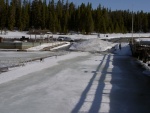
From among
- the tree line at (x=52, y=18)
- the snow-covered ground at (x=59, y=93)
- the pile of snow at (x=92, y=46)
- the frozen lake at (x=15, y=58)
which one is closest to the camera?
the snow-covered ground at (x=59, y=93)

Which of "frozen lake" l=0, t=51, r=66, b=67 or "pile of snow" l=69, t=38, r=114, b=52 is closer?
"frozen lake" l=0, t=51, r=66, b=67

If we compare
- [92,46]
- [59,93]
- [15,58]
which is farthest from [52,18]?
[59,93]

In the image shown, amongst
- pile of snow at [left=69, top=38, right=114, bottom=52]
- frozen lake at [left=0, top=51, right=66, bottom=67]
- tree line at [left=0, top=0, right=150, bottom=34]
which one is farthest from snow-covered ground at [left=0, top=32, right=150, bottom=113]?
tree line at [left=0, top=0, right=150, bottom=34]

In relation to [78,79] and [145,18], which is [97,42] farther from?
[145,18]

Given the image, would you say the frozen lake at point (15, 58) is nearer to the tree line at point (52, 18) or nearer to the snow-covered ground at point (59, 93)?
the snow-covered ground at point (59, 93)

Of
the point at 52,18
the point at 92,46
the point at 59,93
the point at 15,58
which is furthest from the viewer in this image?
the point at 52,18

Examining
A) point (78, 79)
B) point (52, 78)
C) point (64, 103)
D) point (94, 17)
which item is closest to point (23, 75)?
point (52, 78)

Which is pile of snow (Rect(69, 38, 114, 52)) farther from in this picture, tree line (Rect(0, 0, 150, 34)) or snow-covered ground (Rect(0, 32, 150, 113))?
tree line (Rect(0, 0, 150, 34))

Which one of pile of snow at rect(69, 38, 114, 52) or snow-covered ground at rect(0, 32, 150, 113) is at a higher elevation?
snow-covered ground at rect(0, 32, 150, 113)

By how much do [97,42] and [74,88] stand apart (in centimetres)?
4102

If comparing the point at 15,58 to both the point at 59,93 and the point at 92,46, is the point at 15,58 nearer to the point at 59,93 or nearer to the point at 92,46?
the point at 59,93

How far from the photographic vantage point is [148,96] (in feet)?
39.1

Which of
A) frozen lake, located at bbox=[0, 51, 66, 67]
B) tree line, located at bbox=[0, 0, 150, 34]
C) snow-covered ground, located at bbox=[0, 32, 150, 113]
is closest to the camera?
snow-covered ground, located at bbox=[0, 32, 150, 113]

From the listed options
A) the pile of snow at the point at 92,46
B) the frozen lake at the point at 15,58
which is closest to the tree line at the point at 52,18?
the pile of snow at the point at 92,46
